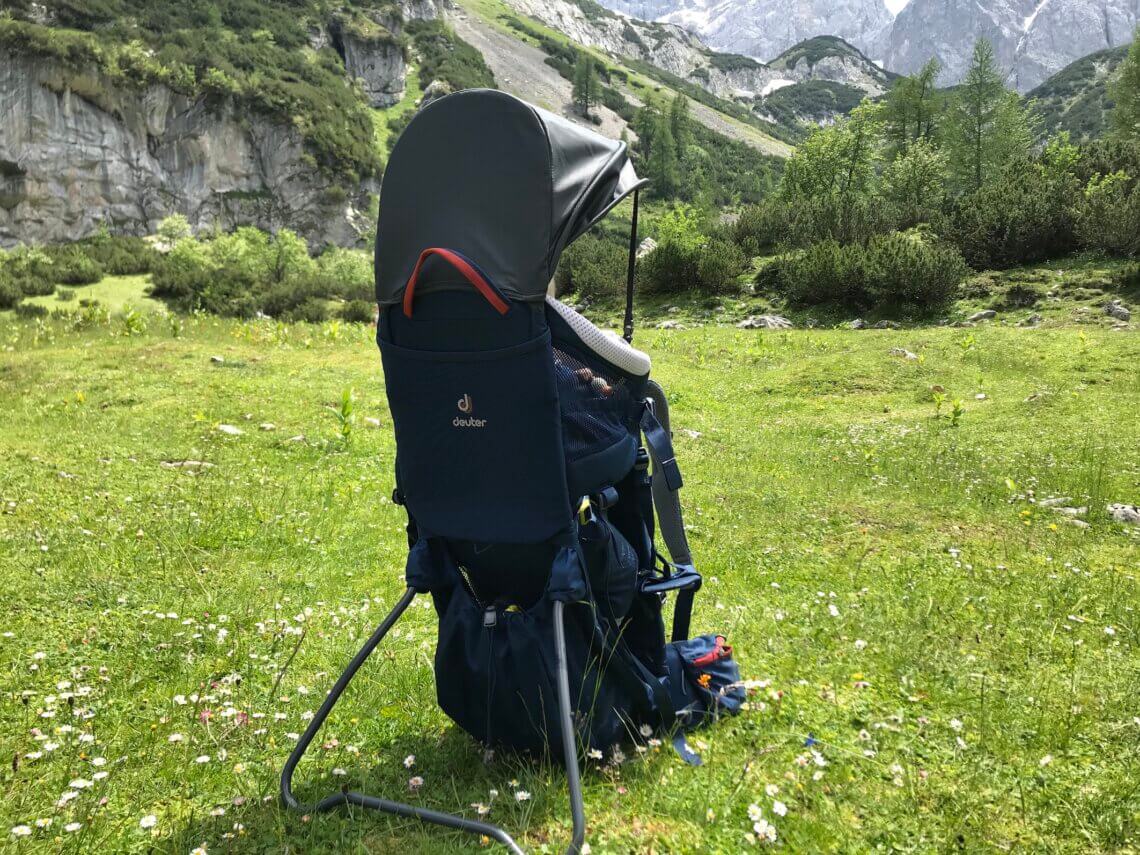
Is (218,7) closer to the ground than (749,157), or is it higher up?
higher up

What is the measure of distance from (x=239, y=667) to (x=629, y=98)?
153633 mm

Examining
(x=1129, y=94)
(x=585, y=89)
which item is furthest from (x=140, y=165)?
(x=1129, y=94)

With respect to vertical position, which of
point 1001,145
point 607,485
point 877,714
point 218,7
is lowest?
point 877,714

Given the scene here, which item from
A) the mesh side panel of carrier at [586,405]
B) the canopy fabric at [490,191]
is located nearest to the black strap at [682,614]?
the mesh side panel of carrier at [586,405]

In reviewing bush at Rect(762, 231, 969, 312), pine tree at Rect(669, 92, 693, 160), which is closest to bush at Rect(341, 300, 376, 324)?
bush at Rect(762, 231, 969, 312)

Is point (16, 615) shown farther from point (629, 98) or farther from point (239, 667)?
point (629, 98)

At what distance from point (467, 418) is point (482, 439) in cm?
10

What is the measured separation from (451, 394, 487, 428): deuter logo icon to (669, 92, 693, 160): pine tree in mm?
117173

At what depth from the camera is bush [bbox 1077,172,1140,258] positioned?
18594 millimetres

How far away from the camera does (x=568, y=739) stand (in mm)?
2375

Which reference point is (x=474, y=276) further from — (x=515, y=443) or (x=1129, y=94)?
(x=1129, y=94)

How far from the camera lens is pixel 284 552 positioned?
18.7ft

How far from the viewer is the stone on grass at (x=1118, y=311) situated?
15.9 m

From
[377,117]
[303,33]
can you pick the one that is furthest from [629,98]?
[303,33]
